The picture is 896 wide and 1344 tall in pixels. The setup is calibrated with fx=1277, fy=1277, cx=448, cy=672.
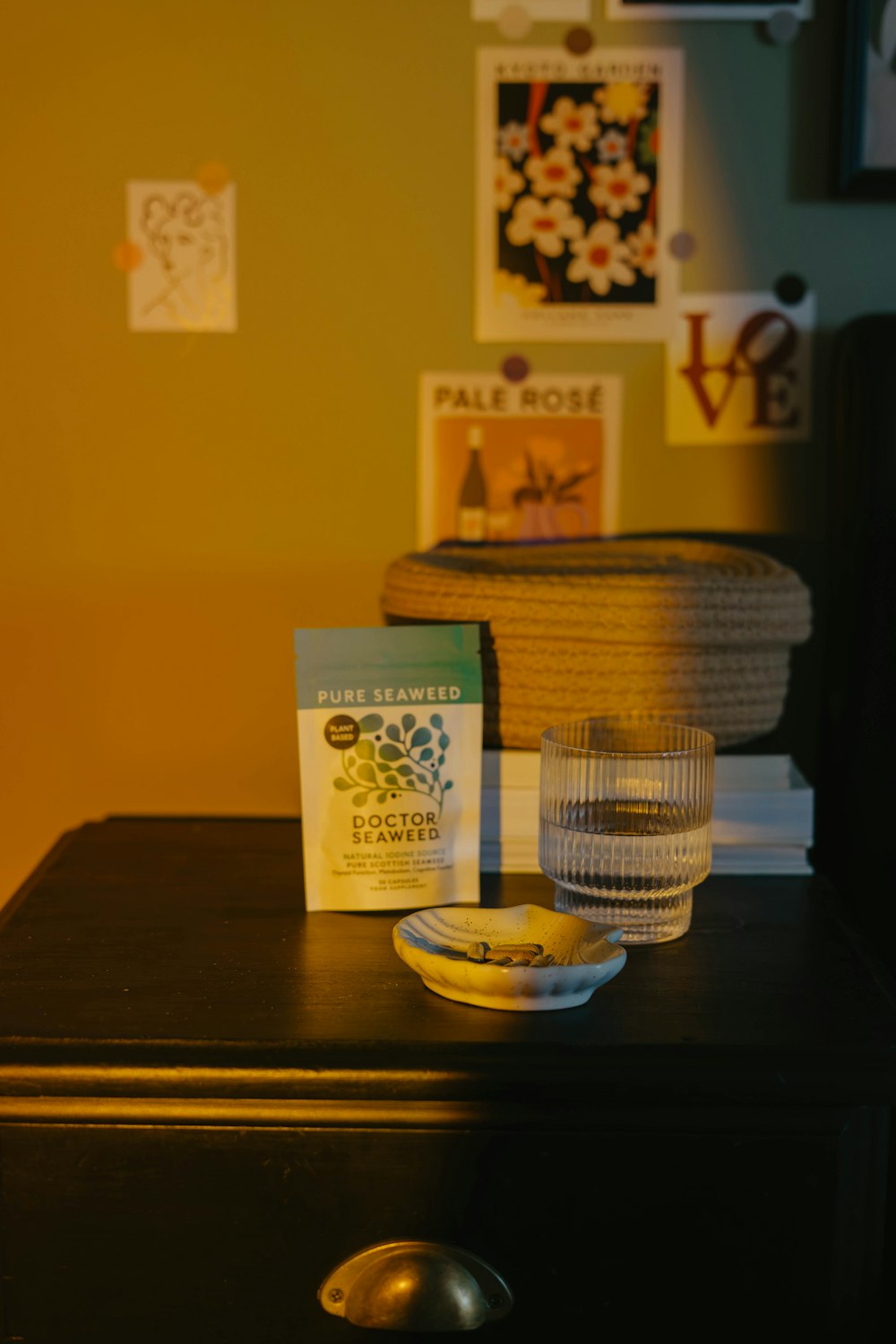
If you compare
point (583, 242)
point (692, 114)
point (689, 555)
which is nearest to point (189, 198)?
point (583, 242)

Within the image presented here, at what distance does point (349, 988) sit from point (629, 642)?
1.22 feet

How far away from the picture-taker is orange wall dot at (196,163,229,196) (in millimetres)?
1257

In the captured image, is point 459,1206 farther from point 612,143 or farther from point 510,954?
point 612,143

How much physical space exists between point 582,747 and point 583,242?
1.80 ft

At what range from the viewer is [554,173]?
1.26 m

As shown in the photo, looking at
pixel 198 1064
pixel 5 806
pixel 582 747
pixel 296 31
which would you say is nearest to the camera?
pixel 198 1064

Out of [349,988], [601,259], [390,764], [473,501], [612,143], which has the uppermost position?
[612,143]

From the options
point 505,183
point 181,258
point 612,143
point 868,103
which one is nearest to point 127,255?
point 181,258

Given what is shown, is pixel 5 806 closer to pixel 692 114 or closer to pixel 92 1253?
pixel 92 1253

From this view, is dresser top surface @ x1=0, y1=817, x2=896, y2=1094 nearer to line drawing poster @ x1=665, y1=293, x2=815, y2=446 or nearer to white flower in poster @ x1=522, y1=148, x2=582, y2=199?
line drawing poster @ x1=665, y1=293, x2=815, y2=446

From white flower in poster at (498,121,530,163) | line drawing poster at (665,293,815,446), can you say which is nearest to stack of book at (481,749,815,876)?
line drawing poster at (665,293,815,446)

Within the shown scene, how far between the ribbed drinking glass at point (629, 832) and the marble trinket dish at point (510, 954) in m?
0.05

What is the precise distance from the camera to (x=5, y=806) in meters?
1.36

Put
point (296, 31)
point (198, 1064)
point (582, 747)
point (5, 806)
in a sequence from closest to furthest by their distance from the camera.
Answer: point (198, 1064) < point (582, 747) < point (296, 31) < point (5, 806)
